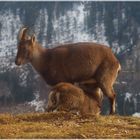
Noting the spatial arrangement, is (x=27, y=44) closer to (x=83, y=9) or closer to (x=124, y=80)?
(x=124, y=80)

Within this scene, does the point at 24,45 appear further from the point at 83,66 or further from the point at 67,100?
the point at 67,100

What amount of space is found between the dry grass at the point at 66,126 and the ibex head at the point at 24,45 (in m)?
5.60

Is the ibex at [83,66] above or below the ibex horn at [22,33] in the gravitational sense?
below

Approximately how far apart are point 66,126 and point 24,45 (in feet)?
23.5

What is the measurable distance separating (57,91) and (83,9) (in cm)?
7904

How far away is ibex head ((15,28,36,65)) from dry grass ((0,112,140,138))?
5596mm

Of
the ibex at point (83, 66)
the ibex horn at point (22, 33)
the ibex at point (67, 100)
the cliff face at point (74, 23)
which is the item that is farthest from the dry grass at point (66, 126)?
the cliff face at point (74, 23)

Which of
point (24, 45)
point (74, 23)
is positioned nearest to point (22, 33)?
point (24, 45)

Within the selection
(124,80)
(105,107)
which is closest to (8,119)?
(105,107)

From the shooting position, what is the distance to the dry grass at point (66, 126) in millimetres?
11961

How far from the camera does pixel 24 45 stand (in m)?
19.9

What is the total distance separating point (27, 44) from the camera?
1989cm

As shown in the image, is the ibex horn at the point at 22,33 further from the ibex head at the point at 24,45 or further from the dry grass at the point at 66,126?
the dry grass at the point at 66,126

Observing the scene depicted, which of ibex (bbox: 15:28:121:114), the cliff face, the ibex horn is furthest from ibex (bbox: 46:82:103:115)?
the cliff face
